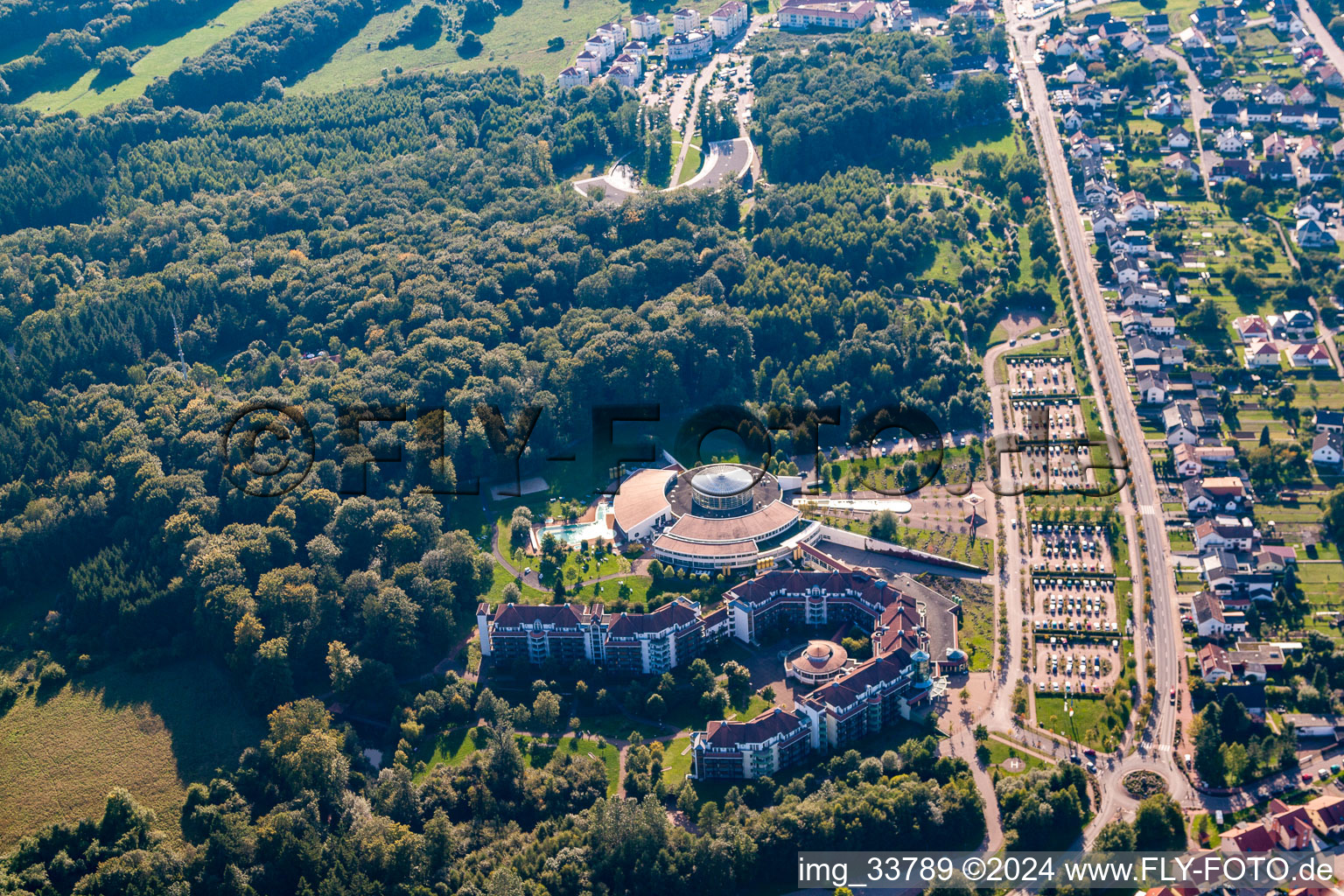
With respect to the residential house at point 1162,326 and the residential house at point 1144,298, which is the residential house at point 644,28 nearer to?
the residential house at point 1144,298

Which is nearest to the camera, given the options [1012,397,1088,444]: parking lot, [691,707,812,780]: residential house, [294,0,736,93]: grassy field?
[691,707,812,780]: residential house

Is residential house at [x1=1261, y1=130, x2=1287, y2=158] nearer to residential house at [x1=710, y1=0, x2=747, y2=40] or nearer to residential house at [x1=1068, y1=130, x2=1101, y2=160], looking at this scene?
residential house at [x1=1068, y1=130, x2=1101, y2=160]

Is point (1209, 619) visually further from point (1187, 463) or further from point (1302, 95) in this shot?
point (1302, 95)

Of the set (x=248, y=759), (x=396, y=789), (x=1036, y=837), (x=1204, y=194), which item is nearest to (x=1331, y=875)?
(x=1036, y=837)

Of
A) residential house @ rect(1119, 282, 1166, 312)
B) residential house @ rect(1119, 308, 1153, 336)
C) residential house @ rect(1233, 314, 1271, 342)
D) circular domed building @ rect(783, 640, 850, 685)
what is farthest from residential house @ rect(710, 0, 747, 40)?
circular domed building @ rect(783, 640, 850, 685)

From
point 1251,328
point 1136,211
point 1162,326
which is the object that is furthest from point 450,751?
point 1136,211

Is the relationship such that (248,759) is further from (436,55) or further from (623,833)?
(436,55)
